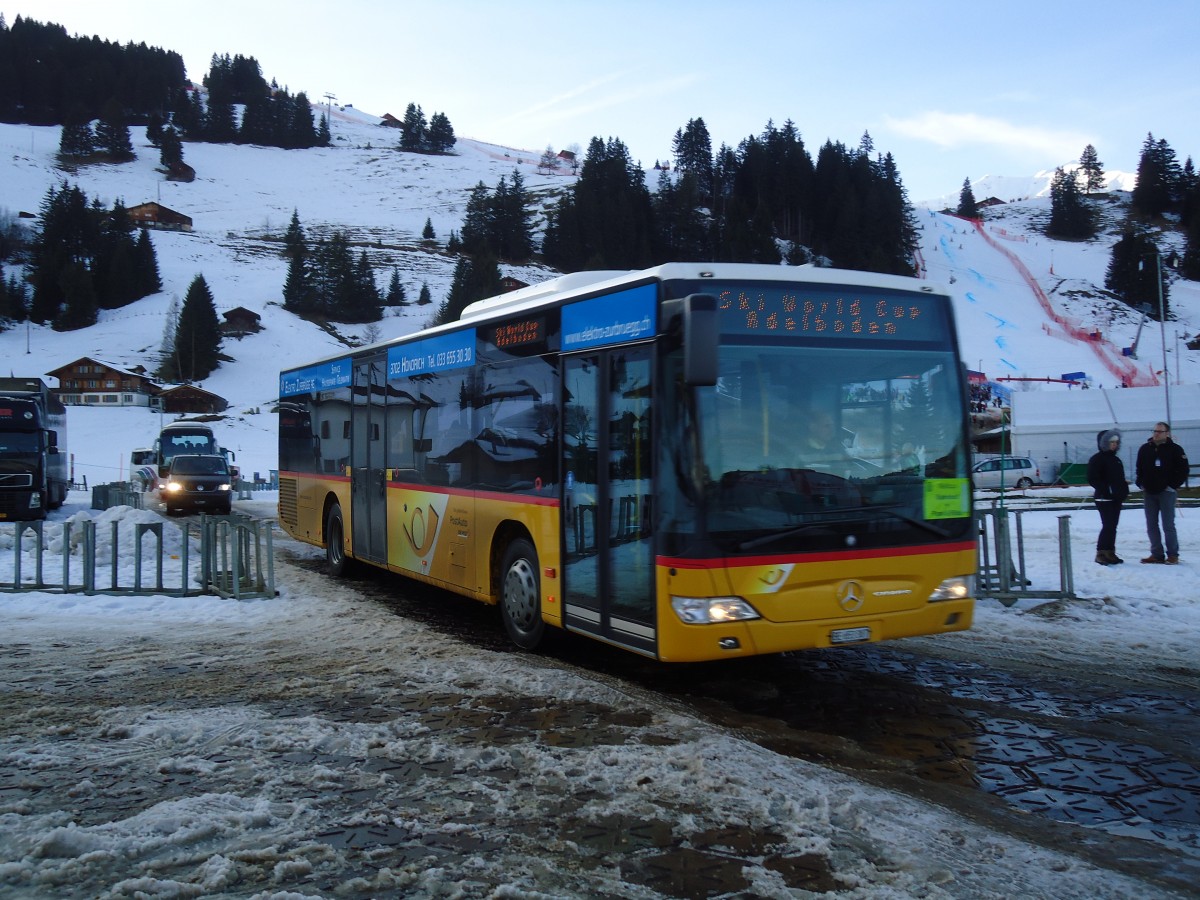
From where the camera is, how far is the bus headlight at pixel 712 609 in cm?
645

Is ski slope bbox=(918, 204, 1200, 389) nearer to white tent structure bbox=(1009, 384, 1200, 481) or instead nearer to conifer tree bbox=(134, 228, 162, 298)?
white tent structure bbox=(1009, 384, 1200, 481)

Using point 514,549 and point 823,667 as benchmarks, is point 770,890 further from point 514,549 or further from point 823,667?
point 514,549

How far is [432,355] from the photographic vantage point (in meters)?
10.8

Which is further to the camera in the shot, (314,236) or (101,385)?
(314,236)

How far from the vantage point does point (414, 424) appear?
11.3 m

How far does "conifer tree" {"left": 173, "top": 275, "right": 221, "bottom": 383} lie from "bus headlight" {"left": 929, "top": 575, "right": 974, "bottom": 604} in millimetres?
97116

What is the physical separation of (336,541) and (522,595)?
6455 mm

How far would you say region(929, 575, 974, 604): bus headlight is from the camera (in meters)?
7.14

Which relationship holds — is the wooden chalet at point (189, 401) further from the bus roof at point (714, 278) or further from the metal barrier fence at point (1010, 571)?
the bus roof at point (714, 278)

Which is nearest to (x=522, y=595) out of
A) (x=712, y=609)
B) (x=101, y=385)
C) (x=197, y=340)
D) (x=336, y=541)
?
(x=712, y=609)

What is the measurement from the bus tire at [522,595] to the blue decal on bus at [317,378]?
5.56m

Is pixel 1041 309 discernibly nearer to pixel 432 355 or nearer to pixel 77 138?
Answer: pixel 432 355

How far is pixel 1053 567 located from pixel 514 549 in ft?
27.2

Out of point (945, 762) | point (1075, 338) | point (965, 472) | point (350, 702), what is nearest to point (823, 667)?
point (965, 472)
